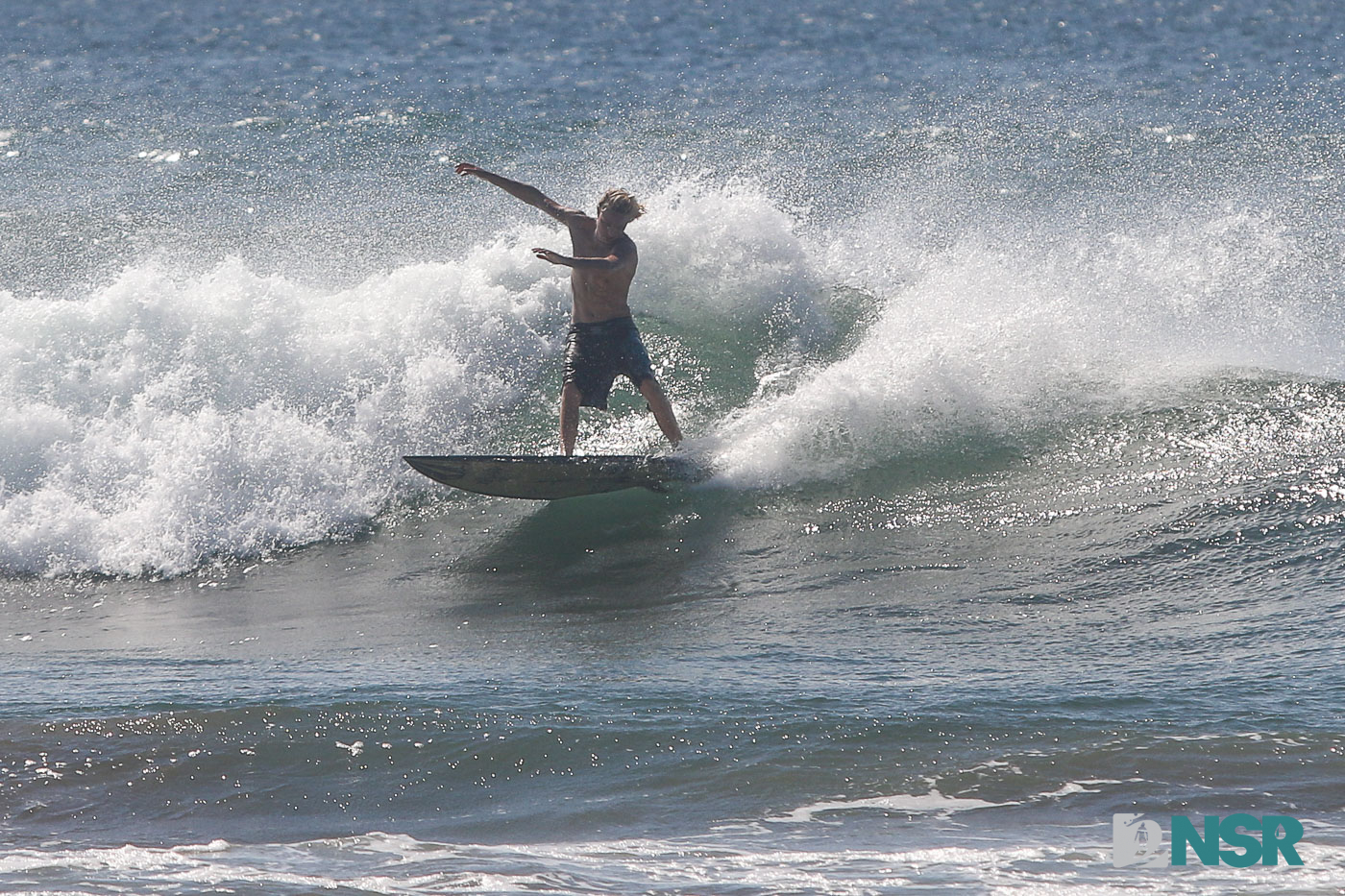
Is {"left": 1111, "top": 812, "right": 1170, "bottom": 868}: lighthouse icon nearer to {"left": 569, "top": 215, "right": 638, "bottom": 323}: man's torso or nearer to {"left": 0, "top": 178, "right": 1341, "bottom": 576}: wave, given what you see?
{"left": 0, "top": 178, "right": 1341, "bottom": 576}: wave

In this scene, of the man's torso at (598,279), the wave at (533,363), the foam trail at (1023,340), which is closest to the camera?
the man's torso at (598,279)

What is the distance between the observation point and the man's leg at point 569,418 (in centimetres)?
775

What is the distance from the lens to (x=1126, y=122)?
55.1 ft

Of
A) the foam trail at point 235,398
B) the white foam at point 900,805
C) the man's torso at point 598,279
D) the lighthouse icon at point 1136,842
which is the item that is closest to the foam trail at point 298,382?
the foam trail at point 235,398

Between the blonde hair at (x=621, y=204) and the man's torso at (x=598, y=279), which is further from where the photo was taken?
the man's torso at (x=598, y=279)

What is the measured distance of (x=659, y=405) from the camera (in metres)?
7.80

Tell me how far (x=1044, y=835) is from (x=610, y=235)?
4267 mm

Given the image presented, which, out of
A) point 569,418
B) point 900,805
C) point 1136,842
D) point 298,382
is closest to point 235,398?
point 298,382

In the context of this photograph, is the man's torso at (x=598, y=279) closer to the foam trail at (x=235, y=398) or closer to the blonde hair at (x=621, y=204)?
the blonde hair at (x=621, y=204)

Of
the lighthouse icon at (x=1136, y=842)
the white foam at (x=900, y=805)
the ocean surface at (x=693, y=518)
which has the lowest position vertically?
the lighthouse icon at (x=1136, y=842)

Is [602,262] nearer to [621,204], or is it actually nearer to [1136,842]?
[621,204]

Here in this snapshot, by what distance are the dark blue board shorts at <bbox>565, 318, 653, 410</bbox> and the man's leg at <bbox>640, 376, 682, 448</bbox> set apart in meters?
0.04

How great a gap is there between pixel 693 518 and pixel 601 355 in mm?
1107

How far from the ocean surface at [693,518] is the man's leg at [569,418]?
384 mm
